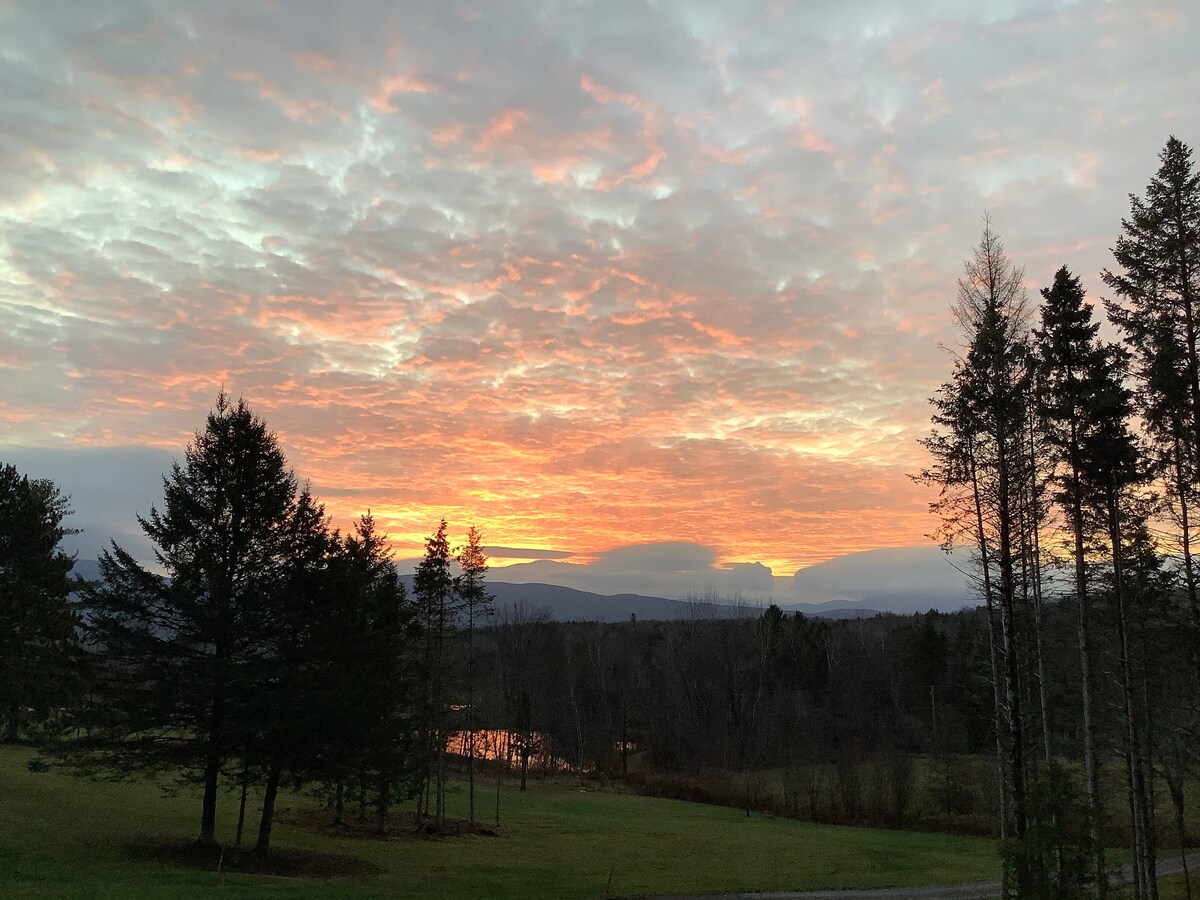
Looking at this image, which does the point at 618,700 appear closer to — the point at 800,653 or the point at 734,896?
the point at 800,653

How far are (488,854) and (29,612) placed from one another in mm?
21608

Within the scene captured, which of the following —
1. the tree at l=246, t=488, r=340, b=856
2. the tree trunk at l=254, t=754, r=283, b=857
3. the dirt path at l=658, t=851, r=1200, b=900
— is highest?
the tree at l=246, t=488, r=340, b=856

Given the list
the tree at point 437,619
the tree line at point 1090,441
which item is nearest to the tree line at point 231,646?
the tree at point 437,619

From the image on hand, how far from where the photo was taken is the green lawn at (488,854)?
66.2 feet

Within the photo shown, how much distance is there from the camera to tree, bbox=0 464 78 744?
1133 inches

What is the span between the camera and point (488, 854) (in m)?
33.5

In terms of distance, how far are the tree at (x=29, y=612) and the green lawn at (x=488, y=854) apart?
3.59m

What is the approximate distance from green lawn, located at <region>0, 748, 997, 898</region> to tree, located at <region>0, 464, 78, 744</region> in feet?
11.8

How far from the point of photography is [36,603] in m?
33.0

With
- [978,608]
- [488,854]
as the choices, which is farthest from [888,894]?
[488,854]

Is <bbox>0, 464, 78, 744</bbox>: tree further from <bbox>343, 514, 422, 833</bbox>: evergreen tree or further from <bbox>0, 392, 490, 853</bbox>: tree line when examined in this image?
<bbox>343, 514, 422, 833</bbox>: evergreen tree

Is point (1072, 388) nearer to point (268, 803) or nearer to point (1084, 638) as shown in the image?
point (1084, 638)

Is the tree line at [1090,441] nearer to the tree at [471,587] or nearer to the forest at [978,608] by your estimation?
the forest at [978,608]

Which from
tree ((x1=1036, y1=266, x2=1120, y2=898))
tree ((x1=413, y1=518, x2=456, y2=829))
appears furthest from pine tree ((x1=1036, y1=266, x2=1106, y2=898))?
tree ((x1=413, y1=518, x2=456, y2=829))
